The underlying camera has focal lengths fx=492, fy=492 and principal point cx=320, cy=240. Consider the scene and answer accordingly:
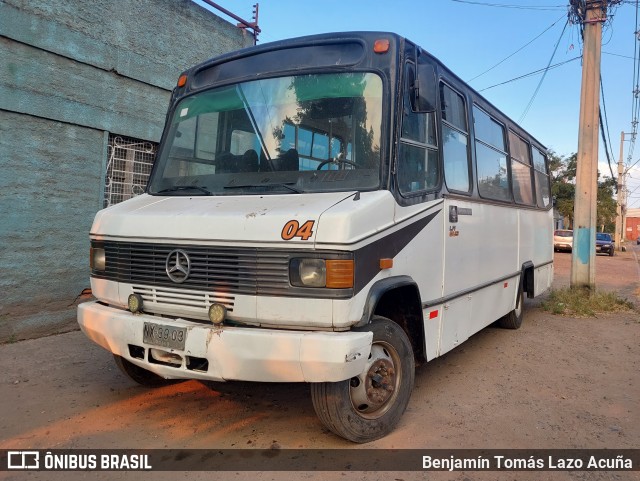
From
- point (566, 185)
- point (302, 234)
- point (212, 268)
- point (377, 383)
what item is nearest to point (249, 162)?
point (212, 268)

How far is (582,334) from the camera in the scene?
23.6 ft

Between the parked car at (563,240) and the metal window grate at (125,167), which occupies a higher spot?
the metal window grate at (125,167)

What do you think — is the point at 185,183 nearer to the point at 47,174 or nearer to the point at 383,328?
the point at 383,328

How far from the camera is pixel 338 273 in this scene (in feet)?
9.71

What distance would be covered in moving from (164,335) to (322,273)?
1.18m

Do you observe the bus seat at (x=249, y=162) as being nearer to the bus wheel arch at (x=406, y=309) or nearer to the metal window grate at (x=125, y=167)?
the bus wheel arch at (x=406, y=309)

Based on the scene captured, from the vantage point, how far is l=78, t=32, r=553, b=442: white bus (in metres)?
3.02

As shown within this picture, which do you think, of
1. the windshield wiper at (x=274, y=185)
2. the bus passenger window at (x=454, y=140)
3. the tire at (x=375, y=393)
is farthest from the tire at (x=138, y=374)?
the bus passenger window at (x=454, y=140)

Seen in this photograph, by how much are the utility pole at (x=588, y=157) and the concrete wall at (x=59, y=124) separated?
8.10 metres

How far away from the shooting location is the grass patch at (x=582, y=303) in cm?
870

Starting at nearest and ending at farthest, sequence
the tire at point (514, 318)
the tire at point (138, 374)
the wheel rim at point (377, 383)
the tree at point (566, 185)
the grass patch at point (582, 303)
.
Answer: the wheel rim at point (377, 383) < the tire at point (138, 374) < the tire at point (514, 318) < the grass patch at point (582, 303) < the tree at point (566, 185)

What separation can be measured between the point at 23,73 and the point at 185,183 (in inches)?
145

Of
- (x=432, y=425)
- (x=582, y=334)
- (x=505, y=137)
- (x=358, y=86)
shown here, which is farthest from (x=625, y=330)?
(x=358, y=86)

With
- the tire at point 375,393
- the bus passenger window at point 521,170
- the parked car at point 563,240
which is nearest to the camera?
the tire at point 375,393
